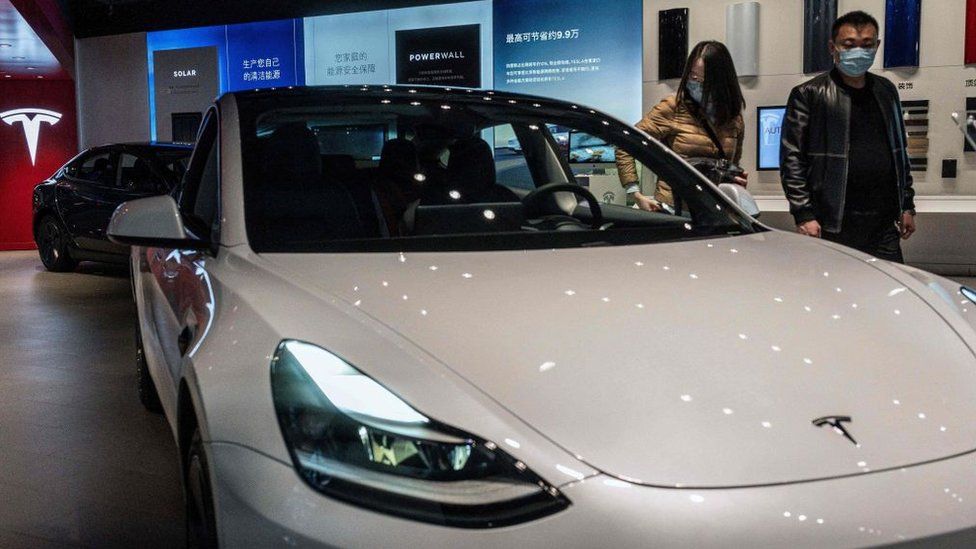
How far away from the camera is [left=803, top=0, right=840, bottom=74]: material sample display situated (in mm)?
8766

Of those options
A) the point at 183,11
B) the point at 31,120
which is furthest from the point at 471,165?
the point at 31,120

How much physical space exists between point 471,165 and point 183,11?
436 inches

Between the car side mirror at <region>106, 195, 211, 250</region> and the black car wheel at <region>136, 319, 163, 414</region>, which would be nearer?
the car side mirror at <region>106, 195, 211, 250</region>

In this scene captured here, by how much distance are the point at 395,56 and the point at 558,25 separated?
81.1 inches

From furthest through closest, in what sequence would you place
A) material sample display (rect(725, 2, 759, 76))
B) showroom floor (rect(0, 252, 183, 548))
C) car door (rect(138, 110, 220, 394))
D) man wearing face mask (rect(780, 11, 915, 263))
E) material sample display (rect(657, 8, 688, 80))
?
1. material sample display (rect(657, 8, 688, 80))
2. material sample display (rect(725, 2, 759, 76))
3. man wearing face mask (rect(780, 11, 915, 263))
4. showroom floor (rect(0, 252, 183, 548))
5. car door (rect(138, 110, 220, 394))

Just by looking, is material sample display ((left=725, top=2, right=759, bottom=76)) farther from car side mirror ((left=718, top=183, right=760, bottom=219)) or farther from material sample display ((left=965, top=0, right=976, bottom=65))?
car side mirror ((left=718, top=183, right=760, bottom=219))

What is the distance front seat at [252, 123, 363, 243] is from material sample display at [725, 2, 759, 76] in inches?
286

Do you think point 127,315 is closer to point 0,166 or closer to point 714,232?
point 714,232

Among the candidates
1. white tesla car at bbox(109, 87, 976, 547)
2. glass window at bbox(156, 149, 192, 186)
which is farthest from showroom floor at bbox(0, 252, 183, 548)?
glass window at bbox(156, 149, 192, 186)

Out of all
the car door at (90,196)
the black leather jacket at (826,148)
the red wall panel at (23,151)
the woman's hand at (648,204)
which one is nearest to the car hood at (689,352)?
the woman's hand at (648,204)

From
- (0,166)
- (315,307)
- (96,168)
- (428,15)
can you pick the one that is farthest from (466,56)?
(315,307)

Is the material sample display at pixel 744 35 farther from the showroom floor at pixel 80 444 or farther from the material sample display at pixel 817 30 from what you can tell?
the showroom floor at pixel 80 444

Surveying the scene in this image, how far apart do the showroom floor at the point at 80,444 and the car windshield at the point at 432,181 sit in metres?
1.07

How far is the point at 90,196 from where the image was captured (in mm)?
8625
